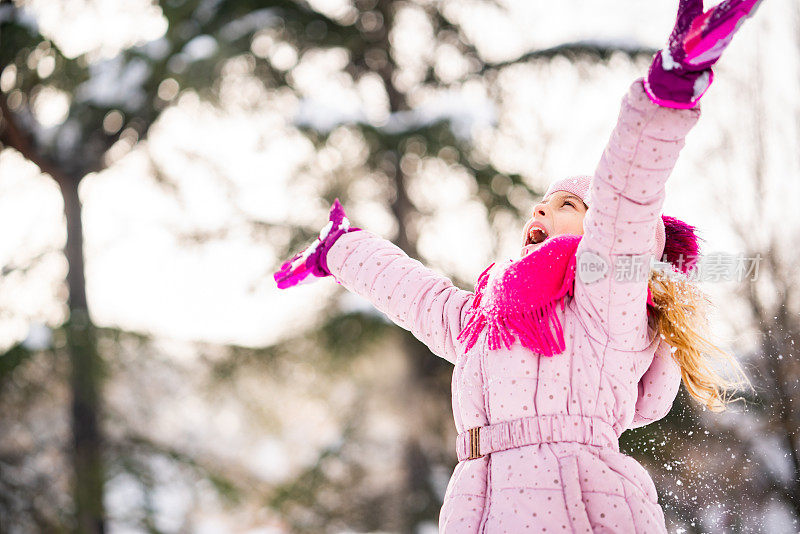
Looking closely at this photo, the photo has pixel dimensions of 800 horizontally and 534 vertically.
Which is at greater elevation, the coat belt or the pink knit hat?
the pink knit hat

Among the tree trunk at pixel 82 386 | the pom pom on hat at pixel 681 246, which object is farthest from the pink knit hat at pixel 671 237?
the tree trunk at pixel 82 386

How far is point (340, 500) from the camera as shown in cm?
530

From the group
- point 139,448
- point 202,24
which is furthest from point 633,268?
point 139,448

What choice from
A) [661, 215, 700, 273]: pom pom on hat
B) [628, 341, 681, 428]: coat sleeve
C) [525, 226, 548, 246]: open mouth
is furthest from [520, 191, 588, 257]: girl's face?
[628, 341, 681, 428]: coat sleeve

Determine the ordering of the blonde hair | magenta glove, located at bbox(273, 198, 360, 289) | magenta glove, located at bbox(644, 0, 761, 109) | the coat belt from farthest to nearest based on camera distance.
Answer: magenta glove, located at bbox(273, 198, 360, 289), the blonde hair, the coat belt, magenta glove, located at bbox(644, 0, 761, 109)

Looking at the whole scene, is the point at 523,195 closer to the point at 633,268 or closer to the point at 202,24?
the point at 202,24

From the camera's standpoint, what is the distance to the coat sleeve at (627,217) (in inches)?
47.8

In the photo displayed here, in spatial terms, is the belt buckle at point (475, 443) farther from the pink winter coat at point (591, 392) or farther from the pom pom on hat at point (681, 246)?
the pom pom on hat at point (681, 246)

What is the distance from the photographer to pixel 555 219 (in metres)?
1.54

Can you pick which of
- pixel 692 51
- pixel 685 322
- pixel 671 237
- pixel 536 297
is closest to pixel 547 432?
pixel 536 297

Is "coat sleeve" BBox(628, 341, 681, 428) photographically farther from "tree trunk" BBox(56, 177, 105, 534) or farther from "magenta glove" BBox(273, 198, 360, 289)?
"tree trunk" BBox(56, 177, 105, 534)

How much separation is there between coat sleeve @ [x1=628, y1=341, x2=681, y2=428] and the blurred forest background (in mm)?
2839

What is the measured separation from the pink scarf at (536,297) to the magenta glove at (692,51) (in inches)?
12.9

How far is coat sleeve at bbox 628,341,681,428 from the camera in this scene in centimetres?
152
